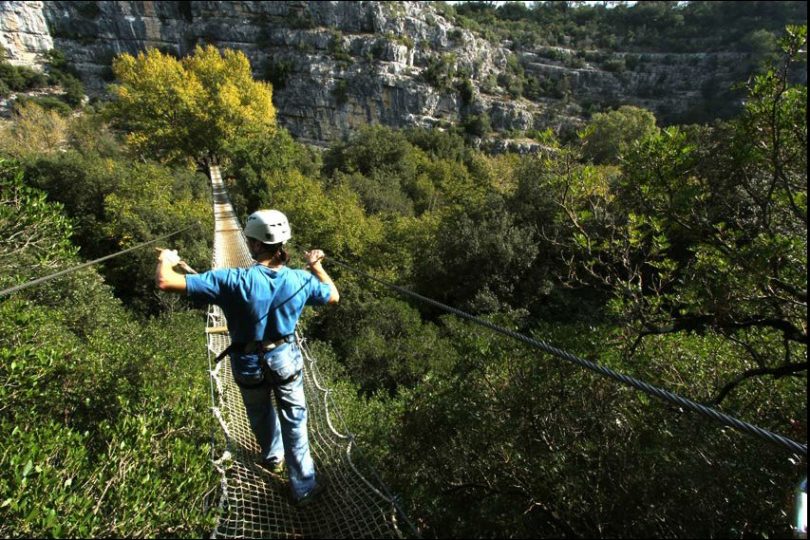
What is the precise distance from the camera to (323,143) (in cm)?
5409

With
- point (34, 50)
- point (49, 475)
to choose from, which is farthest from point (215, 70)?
point (34, 50)

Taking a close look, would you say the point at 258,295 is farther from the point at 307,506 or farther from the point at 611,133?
the point at 611,133

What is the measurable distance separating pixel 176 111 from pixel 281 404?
26540 mm

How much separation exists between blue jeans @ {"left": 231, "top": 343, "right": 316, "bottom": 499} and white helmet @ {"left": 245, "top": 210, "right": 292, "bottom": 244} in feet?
2.23

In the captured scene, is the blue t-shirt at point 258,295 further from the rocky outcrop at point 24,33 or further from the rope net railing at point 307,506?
the rocky outcrop at point 24,33

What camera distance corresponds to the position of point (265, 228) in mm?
2227

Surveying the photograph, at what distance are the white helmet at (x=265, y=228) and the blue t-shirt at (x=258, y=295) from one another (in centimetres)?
17

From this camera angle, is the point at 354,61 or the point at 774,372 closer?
the point at 774,372

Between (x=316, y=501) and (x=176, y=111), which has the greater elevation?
(x=316, y=501)

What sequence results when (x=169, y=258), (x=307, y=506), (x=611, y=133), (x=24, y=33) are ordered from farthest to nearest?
(x=24, y=33)
(x=611, y=133)
(x=307, y=506)
(x=169, y=258)

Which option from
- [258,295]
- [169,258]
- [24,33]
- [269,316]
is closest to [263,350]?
[269,316]

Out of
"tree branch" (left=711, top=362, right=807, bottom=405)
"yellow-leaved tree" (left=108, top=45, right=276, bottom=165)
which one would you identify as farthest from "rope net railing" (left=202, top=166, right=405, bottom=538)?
"yellow-leaved tree" (left=108, top=45, right=276, bottom=165)

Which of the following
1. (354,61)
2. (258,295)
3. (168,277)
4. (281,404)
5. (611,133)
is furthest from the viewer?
(354,61)

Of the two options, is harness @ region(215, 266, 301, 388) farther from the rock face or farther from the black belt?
the rock face
